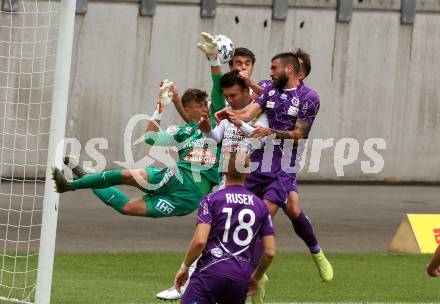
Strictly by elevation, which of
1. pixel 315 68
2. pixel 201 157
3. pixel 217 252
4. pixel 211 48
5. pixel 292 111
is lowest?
pixel 217 252

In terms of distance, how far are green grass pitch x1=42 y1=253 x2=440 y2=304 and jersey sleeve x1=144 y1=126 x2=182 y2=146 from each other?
166 cm

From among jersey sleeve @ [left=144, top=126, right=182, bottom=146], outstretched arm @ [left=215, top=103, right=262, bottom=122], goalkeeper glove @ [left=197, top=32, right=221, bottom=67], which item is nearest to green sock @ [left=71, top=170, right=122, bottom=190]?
jersey sleeve @ [left=144, top=126, right=182, bottom=146]

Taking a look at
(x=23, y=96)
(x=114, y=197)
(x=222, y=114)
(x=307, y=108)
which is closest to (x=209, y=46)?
(x=222, y=114)

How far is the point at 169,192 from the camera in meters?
13.0

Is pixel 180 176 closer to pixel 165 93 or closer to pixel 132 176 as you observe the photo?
pixel 132 176

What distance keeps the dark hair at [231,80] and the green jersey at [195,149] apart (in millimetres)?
691

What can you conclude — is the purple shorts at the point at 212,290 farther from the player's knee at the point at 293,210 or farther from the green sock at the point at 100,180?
the player's knee at the point at 293,210

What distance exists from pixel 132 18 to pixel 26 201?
16.5 ft

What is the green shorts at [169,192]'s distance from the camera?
12938 millimetres

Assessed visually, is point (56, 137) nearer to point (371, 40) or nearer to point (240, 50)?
point (240, 50)

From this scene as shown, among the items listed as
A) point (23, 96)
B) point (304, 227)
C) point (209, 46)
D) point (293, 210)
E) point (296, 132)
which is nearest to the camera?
point (209, 46)

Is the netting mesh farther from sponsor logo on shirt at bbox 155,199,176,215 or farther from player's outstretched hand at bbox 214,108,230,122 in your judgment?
player's outstretched hand at bbox 214,108,230,122

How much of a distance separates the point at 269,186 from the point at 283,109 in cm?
79

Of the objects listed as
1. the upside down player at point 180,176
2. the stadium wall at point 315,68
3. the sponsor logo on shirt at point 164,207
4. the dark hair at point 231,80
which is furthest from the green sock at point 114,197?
the stadium wall at point 315,68
